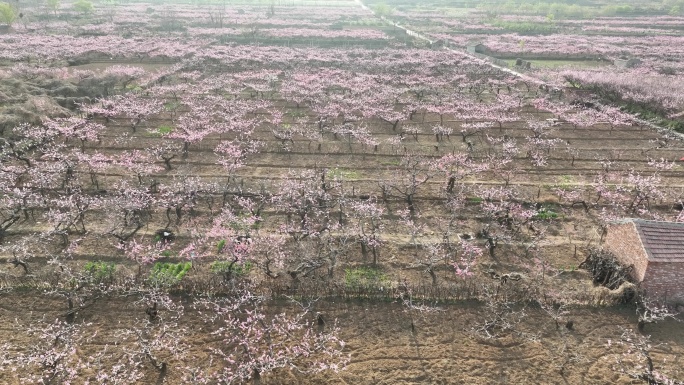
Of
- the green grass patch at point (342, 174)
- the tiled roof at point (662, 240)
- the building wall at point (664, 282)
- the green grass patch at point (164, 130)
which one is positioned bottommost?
the building wall at point (664, 282)

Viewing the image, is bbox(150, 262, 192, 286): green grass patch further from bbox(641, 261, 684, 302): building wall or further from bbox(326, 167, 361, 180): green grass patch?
bbox(641, 261, 684, 302): building wall

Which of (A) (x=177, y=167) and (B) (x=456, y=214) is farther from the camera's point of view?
(A) (x=177, y=167)

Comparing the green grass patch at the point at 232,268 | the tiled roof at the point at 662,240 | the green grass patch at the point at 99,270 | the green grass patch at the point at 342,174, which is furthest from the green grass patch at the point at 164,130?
the tiled roof at the point at 662,240

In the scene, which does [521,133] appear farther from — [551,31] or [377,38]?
[551,31]

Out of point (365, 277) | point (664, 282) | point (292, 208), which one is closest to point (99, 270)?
point (292, 208)

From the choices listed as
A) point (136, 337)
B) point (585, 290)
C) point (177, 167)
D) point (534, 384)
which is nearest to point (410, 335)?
point (534, 384)

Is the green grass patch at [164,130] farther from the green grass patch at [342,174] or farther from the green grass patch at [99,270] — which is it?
the green grass patch at [99,270]

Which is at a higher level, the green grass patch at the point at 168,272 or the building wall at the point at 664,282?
the building wall at the point at 664,282

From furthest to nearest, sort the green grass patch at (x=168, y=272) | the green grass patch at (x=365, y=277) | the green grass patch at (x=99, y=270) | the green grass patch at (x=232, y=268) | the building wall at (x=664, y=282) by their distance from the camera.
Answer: the green grass patch at (x=232, y=268) → the green grass patch at (x=365, y=277) → the green grass patch at (x=99, y=270) → the green grass patch at (x=168, y=272) → the building wall at (x=664, y=282)
